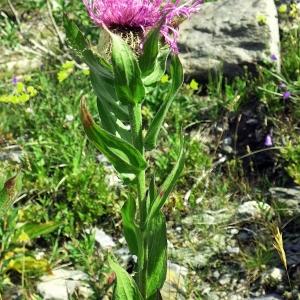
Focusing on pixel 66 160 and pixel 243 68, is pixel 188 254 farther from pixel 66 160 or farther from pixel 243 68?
pixel 243 68

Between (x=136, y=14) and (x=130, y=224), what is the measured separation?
915 millimetres

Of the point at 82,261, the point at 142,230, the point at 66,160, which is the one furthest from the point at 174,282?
the point at 66,160

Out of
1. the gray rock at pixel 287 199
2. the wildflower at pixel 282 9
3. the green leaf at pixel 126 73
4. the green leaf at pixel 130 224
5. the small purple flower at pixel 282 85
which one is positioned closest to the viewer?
the green leaf at pixel 126 73

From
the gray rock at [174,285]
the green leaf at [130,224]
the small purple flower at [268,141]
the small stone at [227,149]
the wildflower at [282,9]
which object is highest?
the wildflower at [282,9]

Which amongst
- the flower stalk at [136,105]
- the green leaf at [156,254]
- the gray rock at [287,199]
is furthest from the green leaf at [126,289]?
the gray rock at [287,199]

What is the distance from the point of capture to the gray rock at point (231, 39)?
5.43m

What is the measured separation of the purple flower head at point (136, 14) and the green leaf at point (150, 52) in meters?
0.11

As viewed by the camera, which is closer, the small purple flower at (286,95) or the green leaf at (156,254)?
the green leaf at (156,254)

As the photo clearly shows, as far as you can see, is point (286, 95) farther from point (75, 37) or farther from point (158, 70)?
point (75, 37)

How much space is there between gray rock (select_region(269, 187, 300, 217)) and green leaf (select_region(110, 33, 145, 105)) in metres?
1.81

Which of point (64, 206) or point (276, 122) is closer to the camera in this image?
point (64, 206)

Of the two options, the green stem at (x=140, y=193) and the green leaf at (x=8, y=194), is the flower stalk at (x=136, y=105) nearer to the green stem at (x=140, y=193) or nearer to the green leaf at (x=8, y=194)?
the green stem at (x=140, y=193)

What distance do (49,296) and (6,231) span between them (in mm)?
559

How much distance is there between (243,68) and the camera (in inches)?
213
